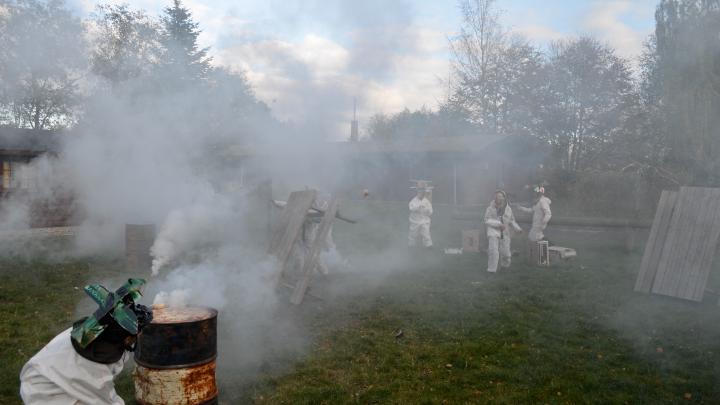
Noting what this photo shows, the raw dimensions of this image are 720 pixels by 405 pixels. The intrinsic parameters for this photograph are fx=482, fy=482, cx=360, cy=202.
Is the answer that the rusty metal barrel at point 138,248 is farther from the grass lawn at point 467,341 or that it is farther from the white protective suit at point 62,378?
the white protective suit at point 62,378

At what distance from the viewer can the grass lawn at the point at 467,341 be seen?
4.47 m

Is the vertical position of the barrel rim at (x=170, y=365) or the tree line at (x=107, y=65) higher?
the tree line at (x=107, y=65)

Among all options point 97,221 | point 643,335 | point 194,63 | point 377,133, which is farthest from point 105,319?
point 377,133

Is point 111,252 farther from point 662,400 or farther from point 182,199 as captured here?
point 662,400

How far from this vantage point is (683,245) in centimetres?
769

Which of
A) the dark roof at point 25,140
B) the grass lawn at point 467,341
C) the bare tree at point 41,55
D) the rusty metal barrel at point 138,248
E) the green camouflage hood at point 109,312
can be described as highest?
the bare tree at point 41,55

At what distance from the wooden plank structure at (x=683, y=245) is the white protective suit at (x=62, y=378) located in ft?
Answer: 26.1

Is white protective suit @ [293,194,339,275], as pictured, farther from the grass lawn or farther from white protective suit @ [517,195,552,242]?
white protective suit @ [517,195,552,242]

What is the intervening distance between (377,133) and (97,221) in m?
24.1

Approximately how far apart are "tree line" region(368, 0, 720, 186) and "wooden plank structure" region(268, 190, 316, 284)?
517 centimetres

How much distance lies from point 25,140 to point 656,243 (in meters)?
15.6

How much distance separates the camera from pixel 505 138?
64.0ft

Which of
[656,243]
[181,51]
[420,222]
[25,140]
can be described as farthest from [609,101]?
[25,140]

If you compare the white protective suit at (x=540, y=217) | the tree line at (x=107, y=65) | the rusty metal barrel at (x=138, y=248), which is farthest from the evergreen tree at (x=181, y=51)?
the white protective suit at (x=540, y=217)
